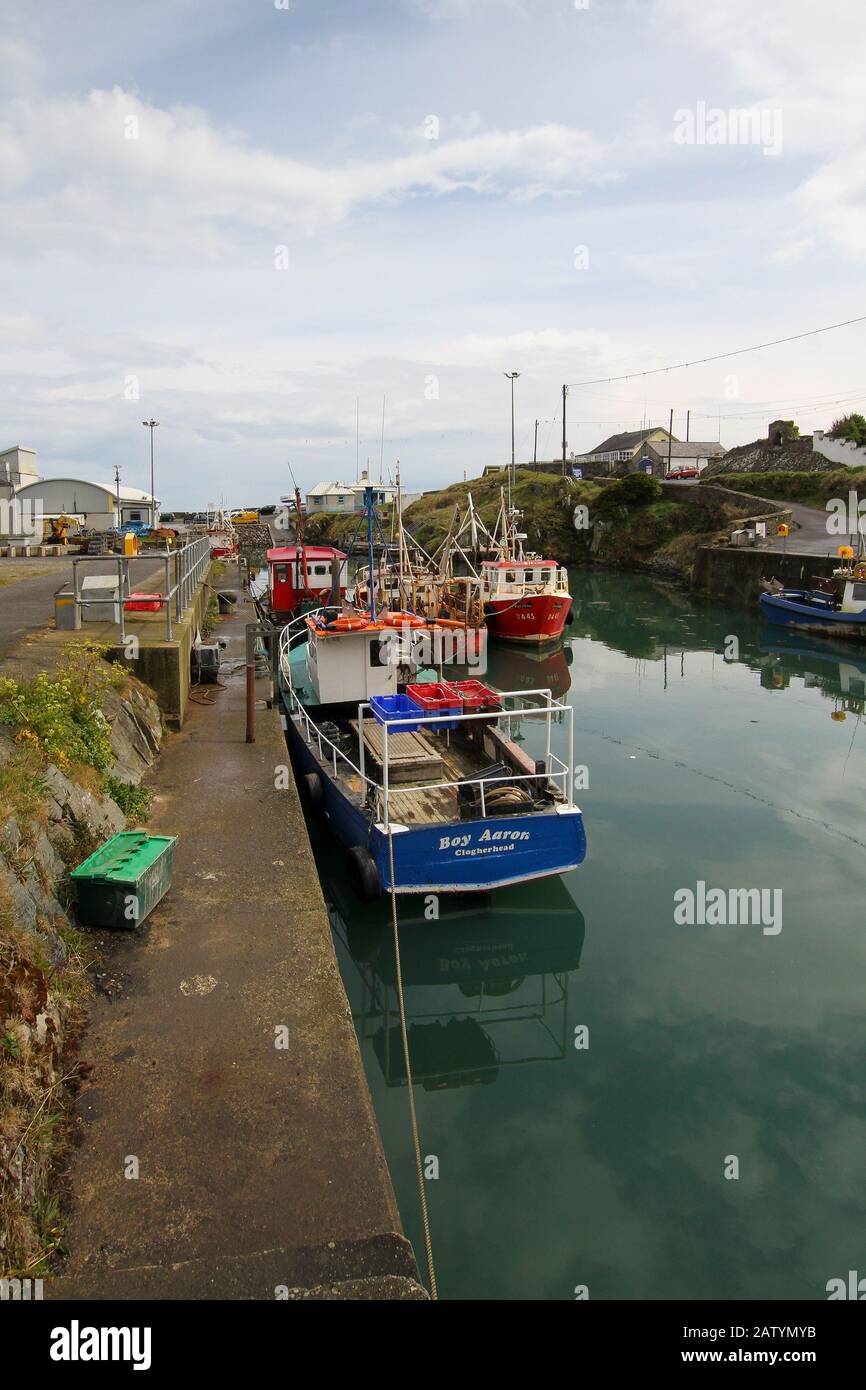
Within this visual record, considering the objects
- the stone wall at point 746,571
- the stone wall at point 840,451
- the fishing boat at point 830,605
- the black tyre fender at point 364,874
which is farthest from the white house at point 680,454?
the black tyre fender at point 364,874

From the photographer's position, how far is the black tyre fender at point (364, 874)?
10039 mm

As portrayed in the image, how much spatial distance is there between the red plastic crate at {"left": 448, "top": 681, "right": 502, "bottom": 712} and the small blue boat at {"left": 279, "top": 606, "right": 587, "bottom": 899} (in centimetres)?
3

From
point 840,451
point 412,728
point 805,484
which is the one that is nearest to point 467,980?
point 412,728

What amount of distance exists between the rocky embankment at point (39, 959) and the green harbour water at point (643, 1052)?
2.65 metres

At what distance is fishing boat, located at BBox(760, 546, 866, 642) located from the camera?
3084cm

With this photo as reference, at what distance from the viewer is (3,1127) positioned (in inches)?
172

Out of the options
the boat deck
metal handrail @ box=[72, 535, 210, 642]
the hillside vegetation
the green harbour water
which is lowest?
the green harbour water

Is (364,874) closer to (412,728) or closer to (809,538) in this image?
(412,728)

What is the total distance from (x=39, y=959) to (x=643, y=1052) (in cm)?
537

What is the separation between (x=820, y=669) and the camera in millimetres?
27500

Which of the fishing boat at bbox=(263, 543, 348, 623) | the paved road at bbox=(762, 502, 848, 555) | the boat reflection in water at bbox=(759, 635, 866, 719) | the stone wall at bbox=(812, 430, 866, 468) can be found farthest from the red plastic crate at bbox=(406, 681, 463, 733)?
the stone wall at bbox=(812, 430, 866, 468)

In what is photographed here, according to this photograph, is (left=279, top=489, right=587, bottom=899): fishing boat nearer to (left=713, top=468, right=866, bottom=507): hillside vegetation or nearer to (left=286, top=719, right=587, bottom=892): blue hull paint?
(left=286, top=719, right=587, bottom=892): blue hull paint

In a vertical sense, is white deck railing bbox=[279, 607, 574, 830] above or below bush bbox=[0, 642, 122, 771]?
below

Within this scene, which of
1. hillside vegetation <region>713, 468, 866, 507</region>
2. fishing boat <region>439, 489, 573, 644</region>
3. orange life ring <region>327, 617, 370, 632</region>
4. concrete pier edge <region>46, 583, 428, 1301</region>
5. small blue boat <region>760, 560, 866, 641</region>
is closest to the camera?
concrete pier edge <region>46, 583, 428, 1301</region>
